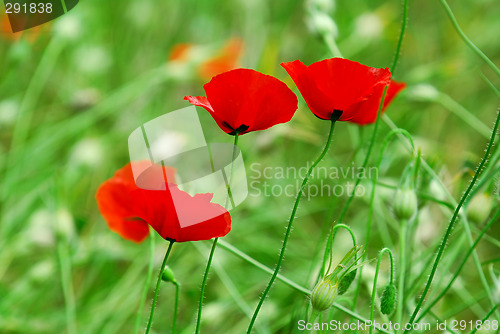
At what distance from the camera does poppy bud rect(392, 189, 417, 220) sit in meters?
0.48

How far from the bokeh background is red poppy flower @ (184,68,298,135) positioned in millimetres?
172

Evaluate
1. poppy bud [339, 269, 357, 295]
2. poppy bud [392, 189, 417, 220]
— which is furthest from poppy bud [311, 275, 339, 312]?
poppy bud [392, 189, 417, 220]

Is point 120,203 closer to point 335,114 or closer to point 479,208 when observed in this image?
point 335,114

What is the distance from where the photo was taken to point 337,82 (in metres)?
0.38

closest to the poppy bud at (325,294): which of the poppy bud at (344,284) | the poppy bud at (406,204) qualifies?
the poppy bud at (344,284)

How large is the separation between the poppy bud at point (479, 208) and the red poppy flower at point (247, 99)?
225 millimetres

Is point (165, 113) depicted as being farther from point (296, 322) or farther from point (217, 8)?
point (296, 322)

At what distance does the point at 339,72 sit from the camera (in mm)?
370

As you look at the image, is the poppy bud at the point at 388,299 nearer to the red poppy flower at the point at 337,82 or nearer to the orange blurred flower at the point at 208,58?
the red poppy flower at the point at 337,82

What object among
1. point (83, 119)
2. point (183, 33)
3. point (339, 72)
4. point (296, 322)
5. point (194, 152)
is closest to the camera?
point (339, 72)

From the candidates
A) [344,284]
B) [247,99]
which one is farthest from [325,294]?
[247,99]

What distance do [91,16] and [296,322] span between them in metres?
0.90

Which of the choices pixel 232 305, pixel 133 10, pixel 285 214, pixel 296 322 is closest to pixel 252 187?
pixel 285 214

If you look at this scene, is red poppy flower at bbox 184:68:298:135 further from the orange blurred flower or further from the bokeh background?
the orange blurred flower
